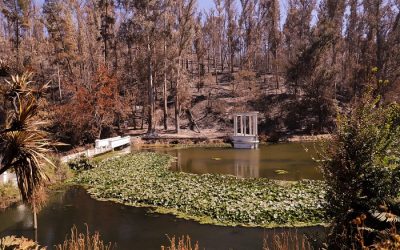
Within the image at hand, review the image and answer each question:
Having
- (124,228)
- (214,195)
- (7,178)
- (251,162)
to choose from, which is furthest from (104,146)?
(124,228)

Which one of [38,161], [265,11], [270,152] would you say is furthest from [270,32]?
[38,161]

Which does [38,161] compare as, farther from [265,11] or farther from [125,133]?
[265,11]

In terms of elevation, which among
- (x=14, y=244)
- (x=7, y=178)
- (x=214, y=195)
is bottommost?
(x=214, y=195)

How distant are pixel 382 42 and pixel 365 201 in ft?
151

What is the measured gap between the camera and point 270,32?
5591cm

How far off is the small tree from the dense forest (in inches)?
1064

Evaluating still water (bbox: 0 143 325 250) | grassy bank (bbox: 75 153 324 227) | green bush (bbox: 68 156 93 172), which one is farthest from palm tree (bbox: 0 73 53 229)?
green bush (bbox: 68 156 93 172)

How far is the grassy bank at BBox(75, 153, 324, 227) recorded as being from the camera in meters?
11.5

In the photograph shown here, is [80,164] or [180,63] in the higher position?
[180,63]

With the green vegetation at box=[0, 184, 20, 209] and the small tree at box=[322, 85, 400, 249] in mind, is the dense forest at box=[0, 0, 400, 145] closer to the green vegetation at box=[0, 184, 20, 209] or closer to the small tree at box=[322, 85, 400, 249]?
the green vegetation at box=[0, 184, 20, 209]

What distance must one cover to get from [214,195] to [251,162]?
9470 mm

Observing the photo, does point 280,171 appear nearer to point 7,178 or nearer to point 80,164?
point 80,164

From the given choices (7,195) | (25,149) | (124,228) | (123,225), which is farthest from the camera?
(7,195)

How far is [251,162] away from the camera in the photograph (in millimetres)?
23047
